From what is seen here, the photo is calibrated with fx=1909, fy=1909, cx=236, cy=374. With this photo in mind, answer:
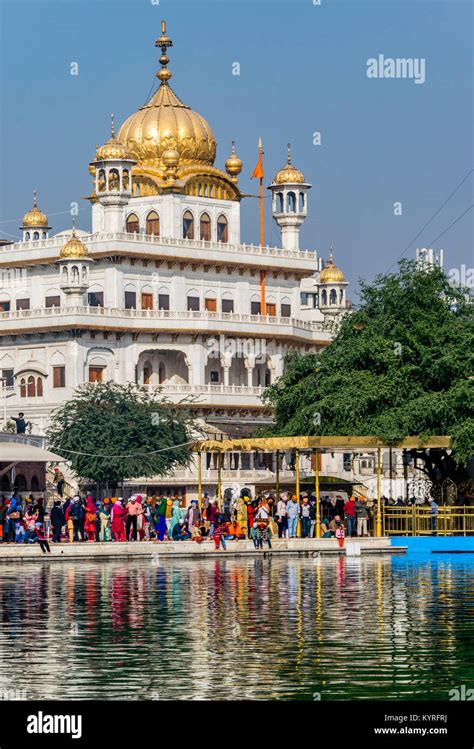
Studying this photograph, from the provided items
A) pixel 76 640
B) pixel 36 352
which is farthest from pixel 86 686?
pixel 36 352

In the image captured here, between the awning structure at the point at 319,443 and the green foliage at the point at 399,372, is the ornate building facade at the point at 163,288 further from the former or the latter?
the awning structure at the point at 319,443

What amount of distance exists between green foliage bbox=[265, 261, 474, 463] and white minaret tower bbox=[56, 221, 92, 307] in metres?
24.7

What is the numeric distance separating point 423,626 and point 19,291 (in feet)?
203

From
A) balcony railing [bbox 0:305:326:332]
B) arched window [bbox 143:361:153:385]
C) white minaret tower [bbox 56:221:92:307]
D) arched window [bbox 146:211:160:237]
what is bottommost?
arched window [bbox 143:361:153:385]

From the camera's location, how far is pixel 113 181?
275 feet

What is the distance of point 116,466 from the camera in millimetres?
73875

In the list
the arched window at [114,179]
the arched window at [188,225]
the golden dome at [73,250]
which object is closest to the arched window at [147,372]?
the golden dome at [73,250]

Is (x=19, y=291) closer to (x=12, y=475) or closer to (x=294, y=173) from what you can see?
(x=294, y=173)

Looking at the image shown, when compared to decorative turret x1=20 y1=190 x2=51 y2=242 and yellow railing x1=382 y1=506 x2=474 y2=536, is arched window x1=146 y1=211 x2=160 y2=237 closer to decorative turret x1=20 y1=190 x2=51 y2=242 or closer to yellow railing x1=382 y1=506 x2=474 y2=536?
decorative turret x1=20 y1=190 x2=51 y2=242

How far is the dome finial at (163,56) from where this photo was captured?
9200cm

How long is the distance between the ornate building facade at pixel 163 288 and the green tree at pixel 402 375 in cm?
2321

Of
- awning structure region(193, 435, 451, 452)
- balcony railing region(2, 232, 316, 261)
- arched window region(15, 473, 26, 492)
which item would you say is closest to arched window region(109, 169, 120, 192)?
balcony railing region(2, 232, 316, 261)

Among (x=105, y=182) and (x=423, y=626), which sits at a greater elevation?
(x=105, y=182)

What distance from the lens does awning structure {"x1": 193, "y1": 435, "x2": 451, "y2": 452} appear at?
4709cm
